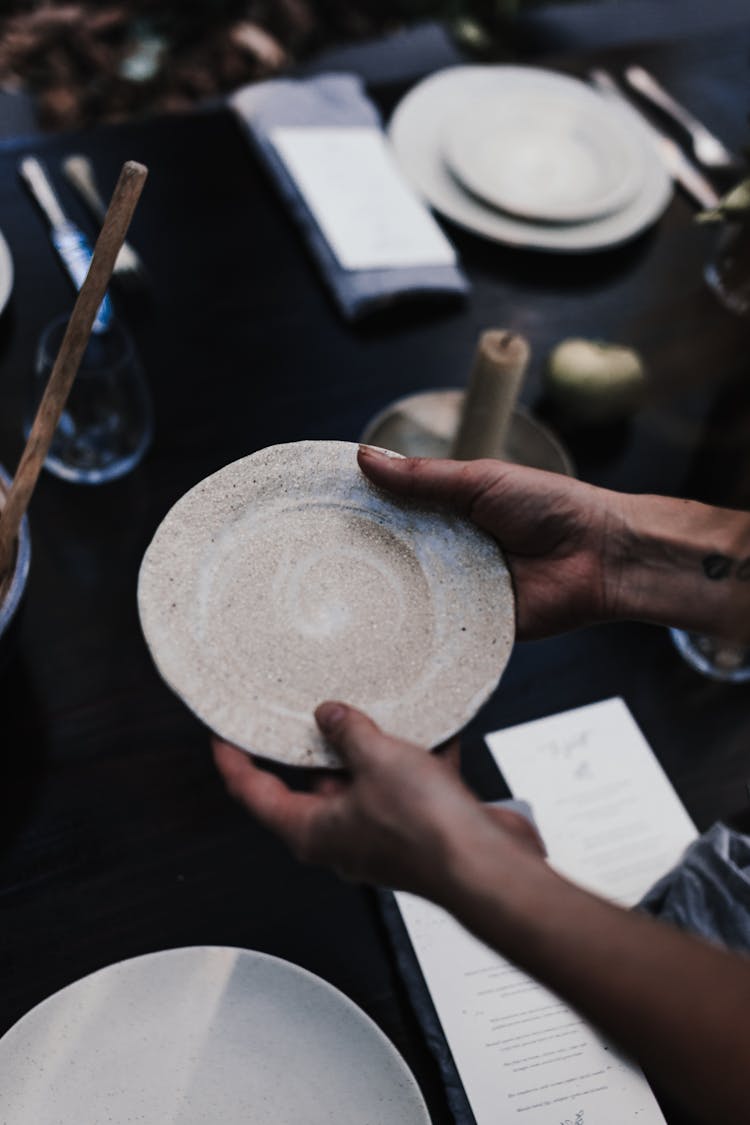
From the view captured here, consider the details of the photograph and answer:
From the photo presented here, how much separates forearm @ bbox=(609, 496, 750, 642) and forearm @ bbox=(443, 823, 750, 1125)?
294mm

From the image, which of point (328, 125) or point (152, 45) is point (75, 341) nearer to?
point (328, 125)

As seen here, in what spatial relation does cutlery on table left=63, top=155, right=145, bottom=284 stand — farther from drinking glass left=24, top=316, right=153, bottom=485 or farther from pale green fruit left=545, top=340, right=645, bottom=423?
pale green fruit left=545, top=340, right=645, bottom=423

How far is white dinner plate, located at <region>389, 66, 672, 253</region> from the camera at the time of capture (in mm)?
1144

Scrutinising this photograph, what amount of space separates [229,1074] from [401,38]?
58.7 inches

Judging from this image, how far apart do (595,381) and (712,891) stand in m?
0.48

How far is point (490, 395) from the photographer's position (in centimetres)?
84

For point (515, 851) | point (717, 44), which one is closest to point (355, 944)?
point (515, 851)

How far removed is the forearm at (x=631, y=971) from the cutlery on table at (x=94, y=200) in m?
0.76

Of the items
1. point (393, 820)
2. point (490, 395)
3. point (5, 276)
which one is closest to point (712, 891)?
point (393, 820)

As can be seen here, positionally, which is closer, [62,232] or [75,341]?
[75,341]

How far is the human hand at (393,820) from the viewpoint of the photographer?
0.50 m

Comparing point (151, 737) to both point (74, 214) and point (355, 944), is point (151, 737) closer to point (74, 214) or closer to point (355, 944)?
point (355, 944)

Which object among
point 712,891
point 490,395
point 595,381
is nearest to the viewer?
point 712,891

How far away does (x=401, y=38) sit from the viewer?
1.57 meters
